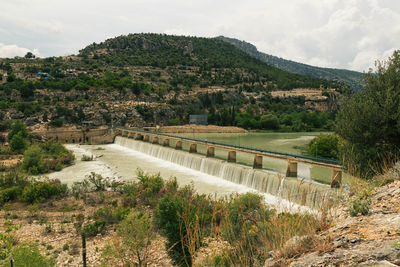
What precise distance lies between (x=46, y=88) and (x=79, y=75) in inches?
612

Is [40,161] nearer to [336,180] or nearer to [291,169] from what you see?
[291,169]

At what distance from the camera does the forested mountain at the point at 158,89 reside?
194ft

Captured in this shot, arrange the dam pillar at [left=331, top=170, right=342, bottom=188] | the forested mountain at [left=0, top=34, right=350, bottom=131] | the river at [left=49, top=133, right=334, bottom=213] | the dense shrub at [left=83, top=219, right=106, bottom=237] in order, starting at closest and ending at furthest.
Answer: the dense shrub at [left=83, top=219, right=106, bottom=237] < the dam pillar at [left=331, top=170, right=342, bottom=188] < the river at [left=49, top=133, right=334, bottom=213] < the forested mountain at [left=0, top=34, right=350, bottom=131]

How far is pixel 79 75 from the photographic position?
78375mm

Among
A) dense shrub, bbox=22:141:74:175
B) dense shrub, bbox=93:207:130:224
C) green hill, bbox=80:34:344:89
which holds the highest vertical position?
green hill, bbox=80:34:344:89

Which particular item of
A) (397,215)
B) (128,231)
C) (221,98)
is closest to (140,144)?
(128,231)

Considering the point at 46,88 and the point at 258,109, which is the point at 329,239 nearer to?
the point at 46,88

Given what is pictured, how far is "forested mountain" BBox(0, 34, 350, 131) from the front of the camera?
59.1 meters

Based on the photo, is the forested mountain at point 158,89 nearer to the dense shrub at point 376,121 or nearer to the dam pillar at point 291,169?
the dam pillar at point 291,169

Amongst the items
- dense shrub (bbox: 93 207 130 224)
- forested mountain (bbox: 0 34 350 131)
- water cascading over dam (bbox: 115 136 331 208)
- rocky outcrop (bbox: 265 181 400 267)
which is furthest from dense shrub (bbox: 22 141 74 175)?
rocky outcrop (bbox: 265 181 400 267)

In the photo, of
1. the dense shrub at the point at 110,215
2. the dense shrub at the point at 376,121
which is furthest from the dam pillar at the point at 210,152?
the dense shrub at the point at 110,215

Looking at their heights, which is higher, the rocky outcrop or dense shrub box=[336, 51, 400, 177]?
dense shrub box=[336, 51, 400, 177]

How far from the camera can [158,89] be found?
85250mm

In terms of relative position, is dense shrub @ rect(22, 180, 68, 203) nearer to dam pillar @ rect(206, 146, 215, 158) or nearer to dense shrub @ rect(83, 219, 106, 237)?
dense shrub @ rect(83, 219, 106, 237)
